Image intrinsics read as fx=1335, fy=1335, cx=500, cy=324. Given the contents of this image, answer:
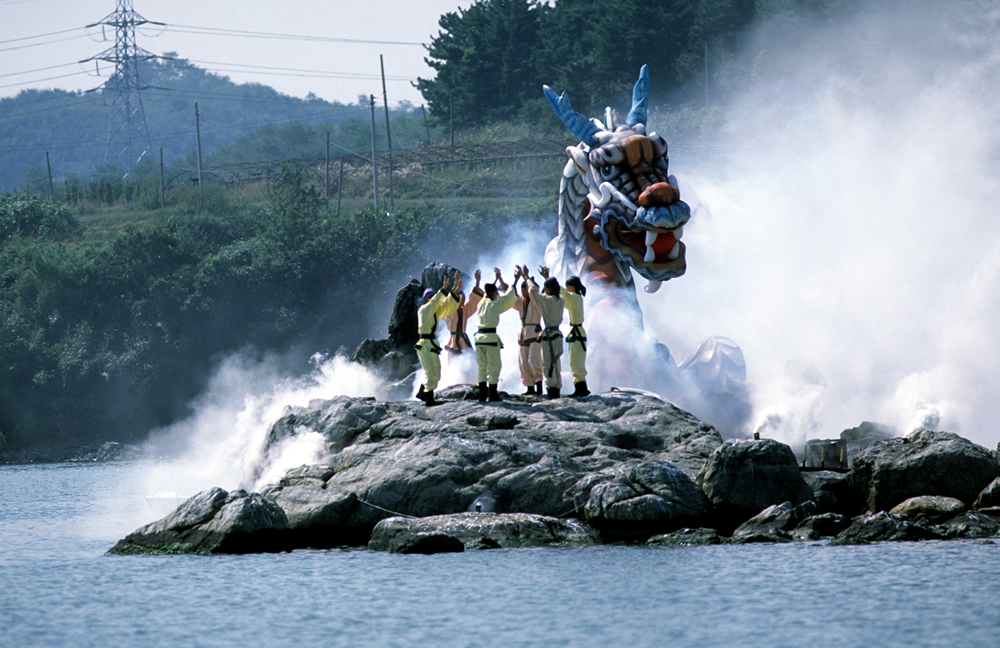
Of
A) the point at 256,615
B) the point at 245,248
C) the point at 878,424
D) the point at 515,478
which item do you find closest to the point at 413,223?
the point at 245,248

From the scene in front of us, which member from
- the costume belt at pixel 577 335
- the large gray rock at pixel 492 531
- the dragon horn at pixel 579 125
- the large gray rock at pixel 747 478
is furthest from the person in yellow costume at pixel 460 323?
the large gray rock at pixel 747 478

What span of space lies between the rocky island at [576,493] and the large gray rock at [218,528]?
2 centimetres

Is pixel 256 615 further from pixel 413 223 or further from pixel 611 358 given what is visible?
pixel 413 223

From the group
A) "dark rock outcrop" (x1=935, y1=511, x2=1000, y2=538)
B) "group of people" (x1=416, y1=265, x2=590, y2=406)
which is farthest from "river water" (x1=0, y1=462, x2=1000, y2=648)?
"group of people" (x1=416, y1=265, x2=590, y2=406)

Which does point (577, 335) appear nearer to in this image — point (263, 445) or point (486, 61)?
point (263, 445)

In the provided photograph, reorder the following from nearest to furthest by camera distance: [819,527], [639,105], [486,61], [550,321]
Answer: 1. [819,527]
2. [550,321]
3. [639,105]
4. [486,61]

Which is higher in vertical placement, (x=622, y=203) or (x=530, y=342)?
(x=622, y=203)

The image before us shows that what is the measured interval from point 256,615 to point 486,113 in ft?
211

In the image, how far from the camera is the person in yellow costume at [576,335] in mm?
20672

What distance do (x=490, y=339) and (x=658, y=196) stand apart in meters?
3.95

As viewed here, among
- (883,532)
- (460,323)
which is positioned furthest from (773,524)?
(460,323)

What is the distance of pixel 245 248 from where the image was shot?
202ft

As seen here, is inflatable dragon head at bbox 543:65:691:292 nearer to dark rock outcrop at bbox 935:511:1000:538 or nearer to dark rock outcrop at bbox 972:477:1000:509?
dark rock outcrop at bbox 972:477:1000:509

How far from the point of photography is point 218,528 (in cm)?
1762
